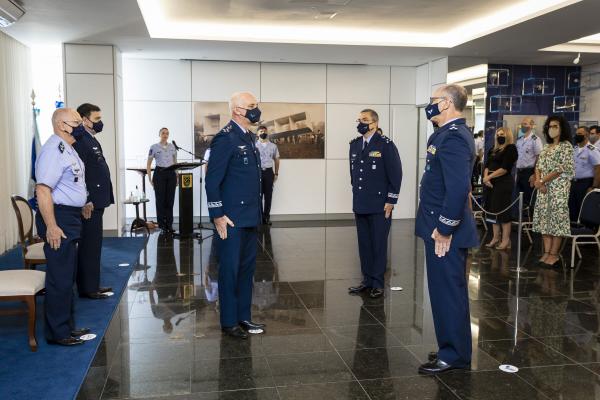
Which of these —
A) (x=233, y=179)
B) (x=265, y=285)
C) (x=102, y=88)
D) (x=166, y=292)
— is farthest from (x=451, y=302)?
(x=102, y=88)

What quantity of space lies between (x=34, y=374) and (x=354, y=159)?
11.0ft

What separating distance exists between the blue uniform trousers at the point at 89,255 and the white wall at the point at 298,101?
577 cm

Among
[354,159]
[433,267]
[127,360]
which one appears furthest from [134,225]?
[433,267]

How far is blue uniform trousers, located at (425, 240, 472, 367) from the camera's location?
357 cm

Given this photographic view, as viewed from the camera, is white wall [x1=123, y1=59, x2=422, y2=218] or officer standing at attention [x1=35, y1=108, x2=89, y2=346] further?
white wall [x1=123, y1=59, x2=422, y2=218]

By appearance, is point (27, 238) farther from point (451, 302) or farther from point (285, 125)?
point (285, 125)

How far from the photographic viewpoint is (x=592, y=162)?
8.44 metres

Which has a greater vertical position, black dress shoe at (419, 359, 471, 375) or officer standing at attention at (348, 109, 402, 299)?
officer standing at attention at (348, 109, 402, 299)

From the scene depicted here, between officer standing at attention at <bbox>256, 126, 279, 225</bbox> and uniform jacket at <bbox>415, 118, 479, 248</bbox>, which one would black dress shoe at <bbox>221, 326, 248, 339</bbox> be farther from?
officer standing at attention at <bbox>256, 126, 279, 225</bbox>

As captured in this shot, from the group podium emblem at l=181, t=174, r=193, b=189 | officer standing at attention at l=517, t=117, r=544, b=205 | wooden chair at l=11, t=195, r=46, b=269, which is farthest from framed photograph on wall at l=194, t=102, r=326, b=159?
wooden chair at l=11, t=195, r=46, b=269

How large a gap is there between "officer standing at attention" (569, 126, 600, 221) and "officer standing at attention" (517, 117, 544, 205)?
2.99ft

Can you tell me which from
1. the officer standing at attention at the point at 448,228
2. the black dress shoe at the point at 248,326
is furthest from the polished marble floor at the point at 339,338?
the officer standing at attention at the point at 448,228

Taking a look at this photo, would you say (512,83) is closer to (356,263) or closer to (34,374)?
(356,263)

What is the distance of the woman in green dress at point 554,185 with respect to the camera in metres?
6.63
